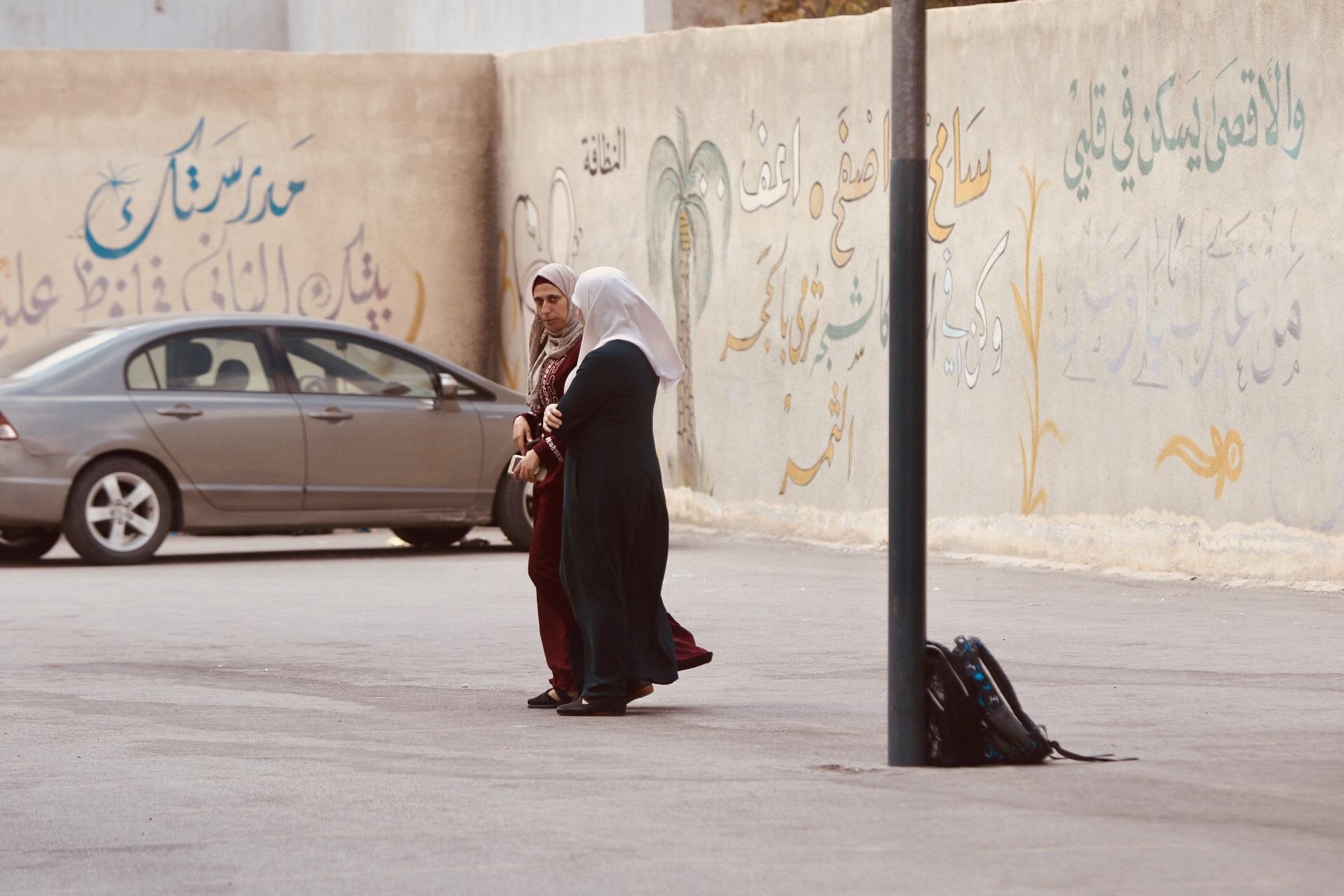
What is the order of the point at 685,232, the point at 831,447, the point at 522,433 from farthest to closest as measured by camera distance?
1. the point at 685,232
2. the point at 831,447
3. the point at 522,433

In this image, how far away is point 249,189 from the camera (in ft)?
64.0

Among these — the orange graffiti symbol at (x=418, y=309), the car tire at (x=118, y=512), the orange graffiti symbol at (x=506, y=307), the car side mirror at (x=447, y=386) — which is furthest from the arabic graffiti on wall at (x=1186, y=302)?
the orange graffiti symbol at (x=418, y=309)

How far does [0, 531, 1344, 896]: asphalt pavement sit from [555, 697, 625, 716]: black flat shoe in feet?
0.25

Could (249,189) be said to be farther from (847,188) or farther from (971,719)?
(971,719)

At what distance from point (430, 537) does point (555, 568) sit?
315 inches

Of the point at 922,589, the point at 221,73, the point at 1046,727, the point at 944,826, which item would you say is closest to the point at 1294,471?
the point at 1046,727

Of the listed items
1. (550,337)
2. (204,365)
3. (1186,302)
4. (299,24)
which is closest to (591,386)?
(550,337)

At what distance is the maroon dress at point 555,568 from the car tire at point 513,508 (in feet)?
22.5

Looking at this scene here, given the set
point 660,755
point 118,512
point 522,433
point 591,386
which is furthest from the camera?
point 118,512

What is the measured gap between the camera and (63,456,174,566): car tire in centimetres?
1395

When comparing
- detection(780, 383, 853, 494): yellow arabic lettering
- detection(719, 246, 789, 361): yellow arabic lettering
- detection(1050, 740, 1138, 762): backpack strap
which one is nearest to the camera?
detection(1050, 740, 1138, 762): backpack strap

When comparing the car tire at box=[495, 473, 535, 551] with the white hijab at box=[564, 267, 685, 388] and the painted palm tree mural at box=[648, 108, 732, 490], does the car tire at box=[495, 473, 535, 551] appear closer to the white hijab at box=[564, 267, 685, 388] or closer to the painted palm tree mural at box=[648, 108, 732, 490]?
the painted palm tree mural at box=[648, 108, 732, 490]

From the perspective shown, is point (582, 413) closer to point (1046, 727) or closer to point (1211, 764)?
point (1046, 727)

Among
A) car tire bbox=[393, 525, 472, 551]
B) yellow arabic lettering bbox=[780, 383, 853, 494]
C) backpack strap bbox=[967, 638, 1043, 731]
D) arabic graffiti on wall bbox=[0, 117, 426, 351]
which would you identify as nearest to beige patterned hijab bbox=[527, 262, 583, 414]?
backpack strap bbox=[967, 638, 1043, 731]
